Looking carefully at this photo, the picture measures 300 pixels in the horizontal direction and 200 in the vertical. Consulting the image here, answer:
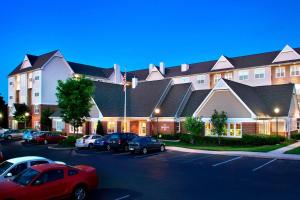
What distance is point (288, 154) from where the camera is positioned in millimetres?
25297

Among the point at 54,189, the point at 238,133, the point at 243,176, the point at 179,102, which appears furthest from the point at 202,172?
the point at 179,102

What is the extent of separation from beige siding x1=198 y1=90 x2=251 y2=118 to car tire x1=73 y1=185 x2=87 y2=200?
2642 centimetres

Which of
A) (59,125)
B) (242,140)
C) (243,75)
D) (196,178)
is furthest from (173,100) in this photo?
(196,178)

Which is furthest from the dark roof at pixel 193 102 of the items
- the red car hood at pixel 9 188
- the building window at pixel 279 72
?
the red car hood at pixel 9 188

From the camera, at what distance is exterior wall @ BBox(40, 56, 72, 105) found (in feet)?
203

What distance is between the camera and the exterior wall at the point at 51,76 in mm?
61916

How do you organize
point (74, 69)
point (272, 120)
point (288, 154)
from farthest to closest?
point (74, 69) < point (272, 120) < point (288, 154)

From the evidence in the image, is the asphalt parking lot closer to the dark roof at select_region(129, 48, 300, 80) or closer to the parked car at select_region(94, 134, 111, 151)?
the parked car at select_region(94, 134, 111, 151)

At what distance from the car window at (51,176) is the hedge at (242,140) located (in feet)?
82.8

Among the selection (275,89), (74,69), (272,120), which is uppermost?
(74,69)

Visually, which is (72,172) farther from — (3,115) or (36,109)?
(3,115)

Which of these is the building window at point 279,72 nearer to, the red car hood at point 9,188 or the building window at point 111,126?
the building window at point 111,126

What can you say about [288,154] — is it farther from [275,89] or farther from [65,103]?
[65,103]

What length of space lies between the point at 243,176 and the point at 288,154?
34.7 ft
